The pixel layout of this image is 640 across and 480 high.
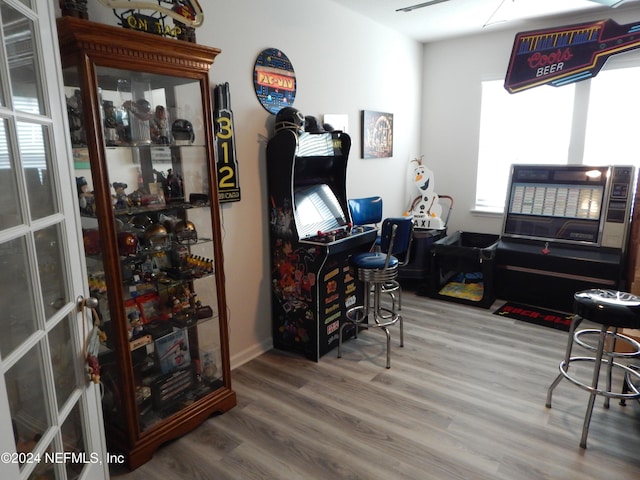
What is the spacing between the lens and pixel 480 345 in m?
3.19

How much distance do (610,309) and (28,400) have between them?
233cm

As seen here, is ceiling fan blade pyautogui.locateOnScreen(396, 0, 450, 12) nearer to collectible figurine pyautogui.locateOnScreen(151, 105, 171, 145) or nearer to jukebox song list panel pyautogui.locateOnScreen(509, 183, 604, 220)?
jukebox song list panel pyautogui.locateOnScreen(509, 183, 604, 220)

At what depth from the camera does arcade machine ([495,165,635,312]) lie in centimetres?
358

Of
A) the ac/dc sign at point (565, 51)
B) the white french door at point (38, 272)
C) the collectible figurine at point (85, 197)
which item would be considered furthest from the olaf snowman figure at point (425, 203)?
the white french door at point (38, 272)

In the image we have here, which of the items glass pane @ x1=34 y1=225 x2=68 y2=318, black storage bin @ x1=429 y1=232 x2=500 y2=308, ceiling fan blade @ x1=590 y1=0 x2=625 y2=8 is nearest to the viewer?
glass pane @ x1=34 y1=225 x2=68 y2=318

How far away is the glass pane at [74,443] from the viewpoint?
1320 millimetres

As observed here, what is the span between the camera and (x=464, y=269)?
13.3 ft

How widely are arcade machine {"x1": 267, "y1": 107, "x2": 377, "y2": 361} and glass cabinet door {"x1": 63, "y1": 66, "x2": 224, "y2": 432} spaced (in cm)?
72

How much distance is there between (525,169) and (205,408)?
368 centimetres

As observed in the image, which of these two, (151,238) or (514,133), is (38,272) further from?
(514,133)

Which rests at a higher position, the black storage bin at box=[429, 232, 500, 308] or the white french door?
the white french door

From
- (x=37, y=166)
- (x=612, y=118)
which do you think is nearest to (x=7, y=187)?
(x=37, y=166)

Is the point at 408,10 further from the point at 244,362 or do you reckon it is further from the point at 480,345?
the point at 244,362

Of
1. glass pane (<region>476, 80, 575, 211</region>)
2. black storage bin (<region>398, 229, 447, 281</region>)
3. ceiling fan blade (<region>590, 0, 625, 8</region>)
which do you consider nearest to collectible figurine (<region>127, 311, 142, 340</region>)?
black storage bin (<region>398, 229, 447, 281</region>)
